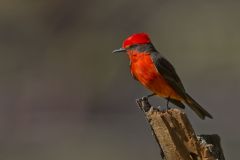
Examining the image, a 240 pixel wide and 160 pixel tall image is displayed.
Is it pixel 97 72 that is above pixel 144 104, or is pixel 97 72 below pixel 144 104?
above

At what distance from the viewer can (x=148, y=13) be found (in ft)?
92.4

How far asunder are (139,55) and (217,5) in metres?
18.5

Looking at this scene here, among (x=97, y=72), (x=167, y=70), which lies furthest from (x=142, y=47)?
(x=97, y=72)

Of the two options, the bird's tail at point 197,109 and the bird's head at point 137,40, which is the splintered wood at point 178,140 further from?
the bird's tail at point 197,109

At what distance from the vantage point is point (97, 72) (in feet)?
86.0

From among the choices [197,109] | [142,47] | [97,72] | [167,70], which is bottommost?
[197,109]

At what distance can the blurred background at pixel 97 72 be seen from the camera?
2150cm

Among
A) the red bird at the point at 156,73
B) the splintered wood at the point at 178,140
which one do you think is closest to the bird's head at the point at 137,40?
the red bird at the point at 156,73

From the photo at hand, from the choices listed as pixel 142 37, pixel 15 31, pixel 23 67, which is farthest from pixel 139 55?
pixel 15 31

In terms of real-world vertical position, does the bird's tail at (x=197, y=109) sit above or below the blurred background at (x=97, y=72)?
below

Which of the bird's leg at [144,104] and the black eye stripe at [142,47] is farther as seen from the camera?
the black eye stripe at [142,47]

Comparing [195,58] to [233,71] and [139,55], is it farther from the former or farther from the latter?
[139,55]

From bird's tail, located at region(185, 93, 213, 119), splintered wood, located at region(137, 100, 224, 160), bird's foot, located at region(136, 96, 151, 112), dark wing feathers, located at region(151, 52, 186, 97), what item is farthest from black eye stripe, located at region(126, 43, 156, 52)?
splintered wood, located at region(137, 100, 224, 160)

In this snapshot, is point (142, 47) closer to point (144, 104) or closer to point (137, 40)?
point (137, 40)
